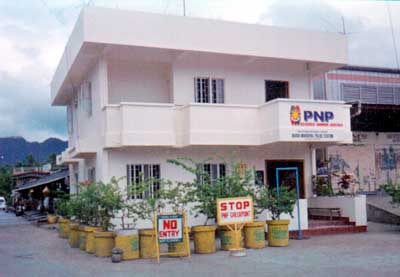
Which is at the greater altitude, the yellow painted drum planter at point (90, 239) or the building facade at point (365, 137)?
the building facade at point (365, 137)

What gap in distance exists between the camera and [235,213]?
14805 millimetres

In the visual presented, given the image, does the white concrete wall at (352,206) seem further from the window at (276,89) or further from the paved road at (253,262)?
the window at (276,89)

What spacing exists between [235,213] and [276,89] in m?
8.34

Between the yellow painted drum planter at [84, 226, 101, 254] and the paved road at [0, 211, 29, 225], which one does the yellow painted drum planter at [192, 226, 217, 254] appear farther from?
the paved road at [0, 211, 29, 225]

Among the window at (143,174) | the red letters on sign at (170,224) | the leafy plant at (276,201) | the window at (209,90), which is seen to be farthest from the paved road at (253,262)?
the window at (209,90)

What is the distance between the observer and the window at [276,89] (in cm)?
2181

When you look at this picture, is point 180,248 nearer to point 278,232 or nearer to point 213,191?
point 213,191

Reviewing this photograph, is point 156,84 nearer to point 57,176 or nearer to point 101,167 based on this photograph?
point 101,167

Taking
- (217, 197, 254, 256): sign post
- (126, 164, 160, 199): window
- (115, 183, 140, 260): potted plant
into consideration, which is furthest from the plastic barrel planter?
(217, 197, 254, 256): sign post

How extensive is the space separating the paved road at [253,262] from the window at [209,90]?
19.0ft

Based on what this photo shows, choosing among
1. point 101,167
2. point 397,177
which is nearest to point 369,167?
point 397,177

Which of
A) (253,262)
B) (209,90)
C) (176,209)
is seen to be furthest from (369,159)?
(253,262)

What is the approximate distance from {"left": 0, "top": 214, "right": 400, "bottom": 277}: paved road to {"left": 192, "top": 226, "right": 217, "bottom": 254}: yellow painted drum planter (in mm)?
338

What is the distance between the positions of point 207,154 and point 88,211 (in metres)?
5.06
